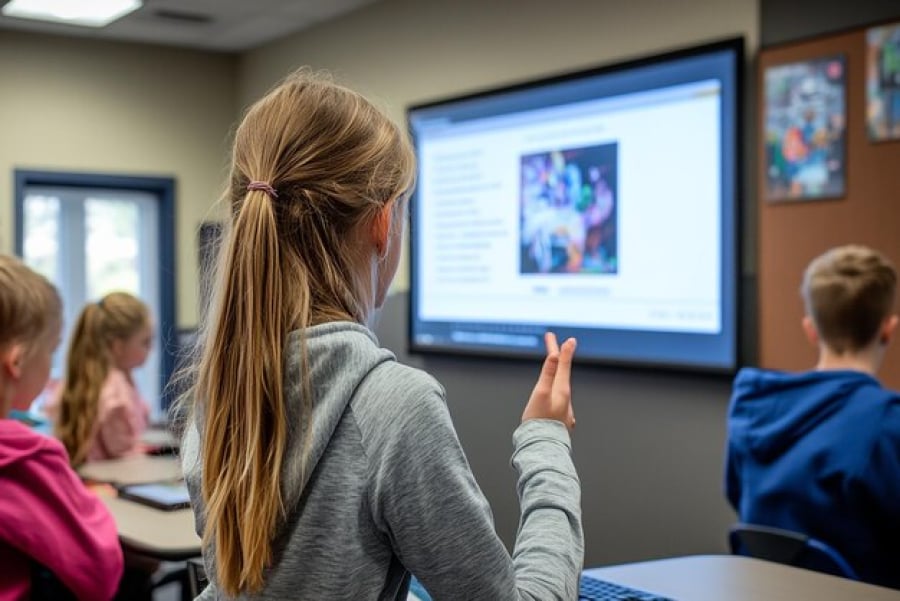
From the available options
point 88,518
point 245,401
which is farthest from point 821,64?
point 245,401

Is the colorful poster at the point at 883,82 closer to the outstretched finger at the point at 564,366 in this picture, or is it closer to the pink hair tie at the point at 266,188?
the outstretched finger at the point at 564,366

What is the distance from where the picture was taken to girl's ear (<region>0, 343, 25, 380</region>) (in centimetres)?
182

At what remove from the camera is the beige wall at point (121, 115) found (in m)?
5.59

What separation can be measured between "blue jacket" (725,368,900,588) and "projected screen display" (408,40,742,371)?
1.05m

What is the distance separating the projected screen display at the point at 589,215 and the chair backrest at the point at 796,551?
54.8 inches

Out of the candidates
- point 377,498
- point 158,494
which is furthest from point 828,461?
point 158,494

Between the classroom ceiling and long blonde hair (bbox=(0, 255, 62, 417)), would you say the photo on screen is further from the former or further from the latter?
long blonde hair (bbox=(0, 255, 62, 417))

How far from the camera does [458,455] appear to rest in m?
0.91

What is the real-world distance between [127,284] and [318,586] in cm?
556

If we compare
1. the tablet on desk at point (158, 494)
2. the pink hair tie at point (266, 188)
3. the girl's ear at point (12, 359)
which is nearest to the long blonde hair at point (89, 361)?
the tablet on desk at point (158, 494)

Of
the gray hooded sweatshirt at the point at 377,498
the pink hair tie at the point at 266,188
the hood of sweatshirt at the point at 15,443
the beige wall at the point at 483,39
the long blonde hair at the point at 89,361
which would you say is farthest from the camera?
the beige wall at the point at 483,39

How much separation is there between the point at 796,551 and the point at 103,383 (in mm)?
2333

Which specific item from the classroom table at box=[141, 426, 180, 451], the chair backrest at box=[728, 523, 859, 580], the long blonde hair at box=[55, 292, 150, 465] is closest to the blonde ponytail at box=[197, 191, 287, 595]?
the chair backrest at box=[728, 523, 859, 580]

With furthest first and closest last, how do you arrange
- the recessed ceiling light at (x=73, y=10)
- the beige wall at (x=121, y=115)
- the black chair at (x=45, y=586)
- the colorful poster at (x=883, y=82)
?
1. the beige wall at (x=121, y=115)
2. the recessed ceiling light at (x=73, y=10)
3. the colorful poster at (x=883, y=82)
4. the black chair at (x=45, y=586)
